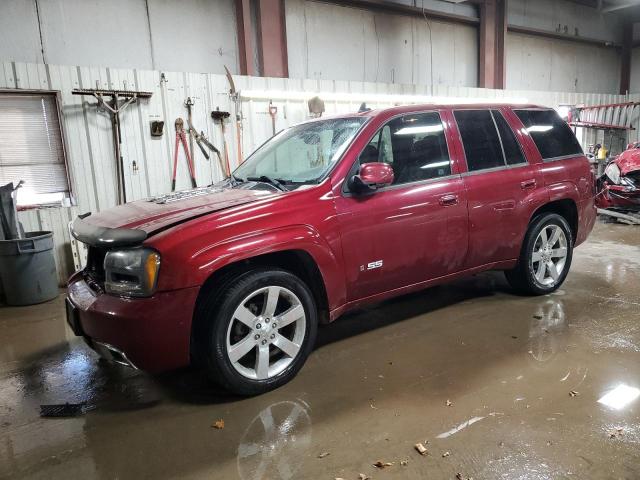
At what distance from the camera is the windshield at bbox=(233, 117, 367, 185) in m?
3.04

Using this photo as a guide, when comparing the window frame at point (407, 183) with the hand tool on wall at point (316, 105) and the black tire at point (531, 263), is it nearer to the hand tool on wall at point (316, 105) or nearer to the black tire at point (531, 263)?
the black tire at point (531, 263)

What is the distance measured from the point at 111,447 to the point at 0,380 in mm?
1396

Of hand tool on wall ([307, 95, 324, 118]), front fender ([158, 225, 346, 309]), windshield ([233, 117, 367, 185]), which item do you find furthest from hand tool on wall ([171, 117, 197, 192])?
front fender ([158, 225, 346, 309])

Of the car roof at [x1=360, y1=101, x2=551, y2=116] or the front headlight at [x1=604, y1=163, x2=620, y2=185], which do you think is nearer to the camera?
the car roof at [x1=360, y1=101, x2=551, y2=116]

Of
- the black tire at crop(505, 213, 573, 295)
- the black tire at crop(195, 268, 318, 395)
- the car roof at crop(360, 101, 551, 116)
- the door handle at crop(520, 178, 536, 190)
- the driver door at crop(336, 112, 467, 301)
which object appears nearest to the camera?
the black tire at crop(195, 268, 318, 395)

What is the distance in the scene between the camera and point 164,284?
232cm

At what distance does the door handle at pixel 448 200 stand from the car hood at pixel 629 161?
20.7 feet

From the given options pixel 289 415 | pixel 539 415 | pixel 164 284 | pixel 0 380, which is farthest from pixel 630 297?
pixel 0 380

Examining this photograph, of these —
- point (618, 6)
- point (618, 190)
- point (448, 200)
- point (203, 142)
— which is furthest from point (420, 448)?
point (618, 6)

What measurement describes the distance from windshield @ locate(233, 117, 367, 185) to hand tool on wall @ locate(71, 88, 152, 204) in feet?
7.99

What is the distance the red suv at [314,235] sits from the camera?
238cm

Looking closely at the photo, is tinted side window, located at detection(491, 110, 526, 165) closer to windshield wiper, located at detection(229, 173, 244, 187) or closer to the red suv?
the red suv

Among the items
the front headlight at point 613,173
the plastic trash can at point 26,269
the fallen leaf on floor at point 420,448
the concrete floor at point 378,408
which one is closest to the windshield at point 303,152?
the concrete floor at point 378,408

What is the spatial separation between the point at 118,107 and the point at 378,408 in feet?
15.2
